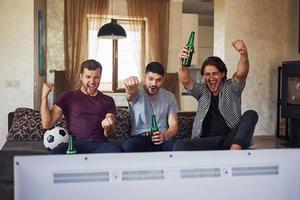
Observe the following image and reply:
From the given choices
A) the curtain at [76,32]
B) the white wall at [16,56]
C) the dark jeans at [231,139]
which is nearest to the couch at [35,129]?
the dark jeans at [231,139]

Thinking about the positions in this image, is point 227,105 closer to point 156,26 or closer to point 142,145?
point 142,145

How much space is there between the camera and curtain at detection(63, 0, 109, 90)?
7.11 meters

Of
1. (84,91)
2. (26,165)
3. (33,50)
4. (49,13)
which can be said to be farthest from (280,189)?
(49,13)

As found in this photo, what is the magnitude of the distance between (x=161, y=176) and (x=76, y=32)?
22.2 ft

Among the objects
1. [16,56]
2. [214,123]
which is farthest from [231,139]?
[16,56]

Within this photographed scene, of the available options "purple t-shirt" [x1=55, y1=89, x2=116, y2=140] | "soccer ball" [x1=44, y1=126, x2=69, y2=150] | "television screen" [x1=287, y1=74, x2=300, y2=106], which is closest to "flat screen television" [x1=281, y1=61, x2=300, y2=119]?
"television screen" [x1=287, y1=74, x2=300, y2=106]

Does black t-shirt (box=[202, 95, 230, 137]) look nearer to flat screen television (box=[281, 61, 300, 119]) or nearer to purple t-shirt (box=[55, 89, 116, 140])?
purple t-shirt (box=[55, 89, 116, 140])

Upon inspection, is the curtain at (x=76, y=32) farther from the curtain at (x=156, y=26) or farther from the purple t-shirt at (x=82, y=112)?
the purple t-shirt at (x=82, y=112)

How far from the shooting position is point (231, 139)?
8.04ft

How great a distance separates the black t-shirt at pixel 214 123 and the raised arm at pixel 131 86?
0.53m

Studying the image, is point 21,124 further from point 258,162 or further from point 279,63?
point 279,63

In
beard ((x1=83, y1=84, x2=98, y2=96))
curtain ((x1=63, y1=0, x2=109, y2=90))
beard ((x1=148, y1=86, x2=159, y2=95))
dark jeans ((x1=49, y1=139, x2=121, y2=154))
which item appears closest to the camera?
dark jeans ((x1=49, y1=139, x2=121, y2=154))

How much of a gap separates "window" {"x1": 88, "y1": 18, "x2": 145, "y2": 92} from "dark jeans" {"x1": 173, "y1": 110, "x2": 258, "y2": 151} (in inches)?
198

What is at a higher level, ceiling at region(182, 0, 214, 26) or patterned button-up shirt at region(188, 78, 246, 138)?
ceiling at region(182, 0, 214, 26)
